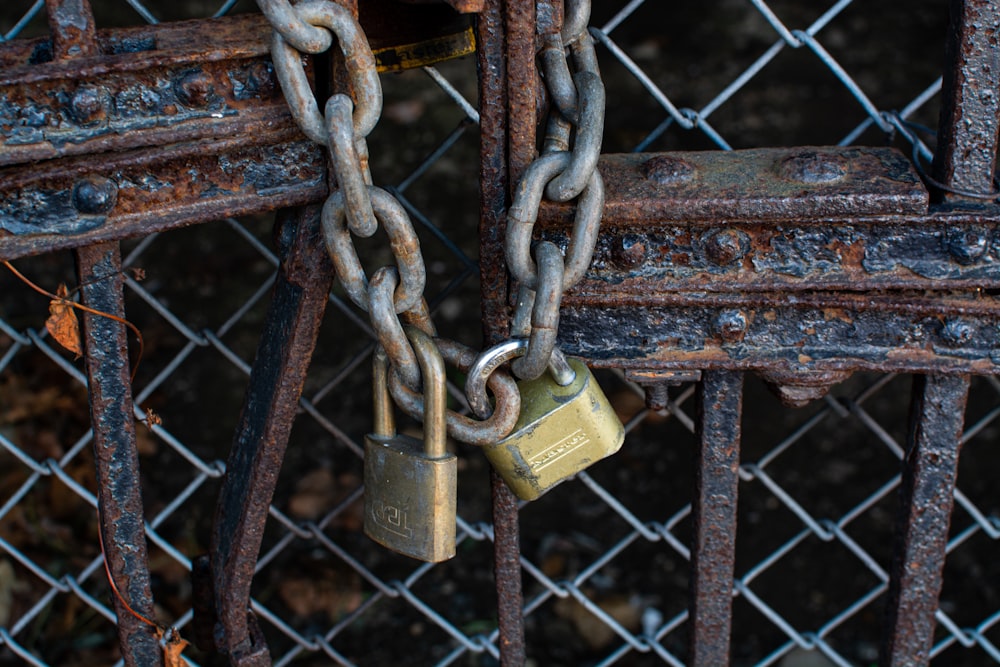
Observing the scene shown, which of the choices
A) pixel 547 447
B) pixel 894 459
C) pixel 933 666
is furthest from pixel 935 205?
pixel 894 459

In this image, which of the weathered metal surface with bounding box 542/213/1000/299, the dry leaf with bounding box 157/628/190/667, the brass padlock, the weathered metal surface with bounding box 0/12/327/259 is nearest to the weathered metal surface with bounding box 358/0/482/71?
A: the weathered metal surface with bounding box 0/12/327/259

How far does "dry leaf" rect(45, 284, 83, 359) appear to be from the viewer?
3.30 ft

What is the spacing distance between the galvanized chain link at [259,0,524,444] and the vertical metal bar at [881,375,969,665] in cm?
56

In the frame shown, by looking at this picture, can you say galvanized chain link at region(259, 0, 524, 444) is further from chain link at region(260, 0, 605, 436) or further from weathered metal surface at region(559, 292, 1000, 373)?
weathered metal surface at region(559, 292, 1000, 373)

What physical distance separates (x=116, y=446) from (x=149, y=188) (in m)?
0.30

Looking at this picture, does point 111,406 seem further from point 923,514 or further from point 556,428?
point 923,514

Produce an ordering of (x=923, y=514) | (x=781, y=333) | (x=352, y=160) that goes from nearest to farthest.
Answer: (x=352, y=160), (x=781, y=333), (x=923, y=514)

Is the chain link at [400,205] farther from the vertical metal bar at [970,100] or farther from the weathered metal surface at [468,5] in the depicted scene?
the vertical metal bar at [970,100]

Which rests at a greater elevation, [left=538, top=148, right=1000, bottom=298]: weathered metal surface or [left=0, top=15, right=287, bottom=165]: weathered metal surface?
[left=0, top=15, right=287, bottom=165]: weathered metal surface

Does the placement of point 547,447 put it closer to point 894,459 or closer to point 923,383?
point 923,383

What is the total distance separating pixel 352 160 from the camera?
30.9 inches

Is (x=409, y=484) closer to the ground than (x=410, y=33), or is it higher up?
closer to the ground

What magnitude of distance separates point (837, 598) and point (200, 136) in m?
1.62

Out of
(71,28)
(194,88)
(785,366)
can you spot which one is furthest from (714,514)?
(71,28)
